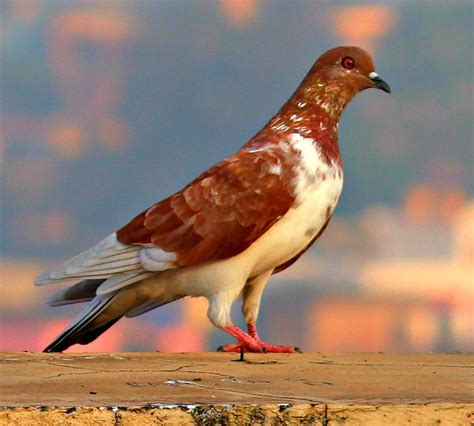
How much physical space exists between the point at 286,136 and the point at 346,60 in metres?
0.73

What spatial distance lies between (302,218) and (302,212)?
42mm

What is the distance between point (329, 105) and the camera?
7.07 meters

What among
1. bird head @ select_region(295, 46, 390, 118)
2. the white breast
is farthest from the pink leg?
bird head @ select_region(295, 46, 390, 118)

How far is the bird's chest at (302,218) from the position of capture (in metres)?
6.62

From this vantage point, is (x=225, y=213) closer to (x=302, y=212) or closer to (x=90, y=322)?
(x=302, y=212)

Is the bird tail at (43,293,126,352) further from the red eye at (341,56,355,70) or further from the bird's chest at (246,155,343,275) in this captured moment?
the red eye at (341,56,355,70)

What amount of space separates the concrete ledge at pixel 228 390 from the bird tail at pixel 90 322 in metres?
0.61

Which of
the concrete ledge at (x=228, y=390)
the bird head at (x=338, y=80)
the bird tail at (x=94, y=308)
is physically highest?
the bird head at (x=338, y=80)

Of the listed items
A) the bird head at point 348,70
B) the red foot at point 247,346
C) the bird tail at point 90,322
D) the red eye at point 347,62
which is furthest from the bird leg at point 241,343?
the red eye at point 347,62

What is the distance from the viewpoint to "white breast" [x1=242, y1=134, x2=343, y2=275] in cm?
661

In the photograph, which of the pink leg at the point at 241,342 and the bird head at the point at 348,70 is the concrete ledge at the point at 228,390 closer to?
the pink leg at the point at 241,342

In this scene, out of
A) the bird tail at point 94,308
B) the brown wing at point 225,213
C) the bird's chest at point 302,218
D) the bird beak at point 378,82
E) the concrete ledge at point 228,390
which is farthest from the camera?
the bird beak at point 378,82

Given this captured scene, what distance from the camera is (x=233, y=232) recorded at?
21.4ft

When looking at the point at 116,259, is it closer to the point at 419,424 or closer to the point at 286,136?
the point at 286,136
